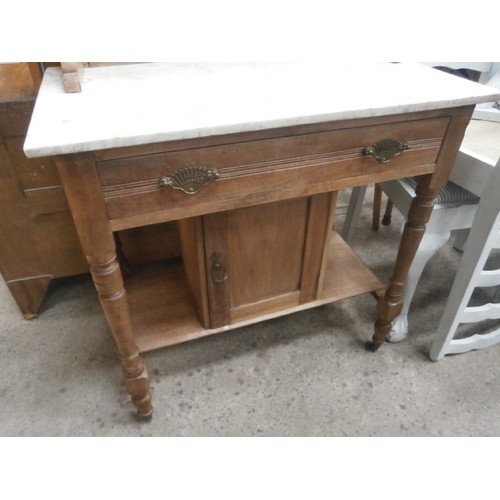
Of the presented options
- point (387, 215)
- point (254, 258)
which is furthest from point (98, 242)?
point (387, 215)

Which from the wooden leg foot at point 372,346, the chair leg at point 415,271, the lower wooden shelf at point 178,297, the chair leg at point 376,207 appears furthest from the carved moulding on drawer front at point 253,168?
Answer: the chair leg at point 376,207

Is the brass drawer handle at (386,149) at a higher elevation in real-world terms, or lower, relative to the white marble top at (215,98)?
lower

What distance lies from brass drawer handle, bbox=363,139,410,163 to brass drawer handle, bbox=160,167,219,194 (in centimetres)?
33

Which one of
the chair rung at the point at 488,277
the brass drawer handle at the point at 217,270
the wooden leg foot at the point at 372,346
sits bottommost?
the wooden leg foot at the point at 372,346

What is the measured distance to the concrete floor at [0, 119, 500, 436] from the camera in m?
1.08

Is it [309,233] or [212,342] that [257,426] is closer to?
[212,342]

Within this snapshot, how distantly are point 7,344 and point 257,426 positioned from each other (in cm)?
86

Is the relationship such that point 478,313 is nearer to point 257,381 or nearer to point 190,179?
point 257,381

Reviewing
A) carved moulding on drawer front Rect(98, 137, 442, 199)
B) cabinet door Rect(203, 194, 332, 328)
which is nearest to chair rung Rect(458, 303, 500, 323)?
cabinet door Rect(203, 194, 332, 328)

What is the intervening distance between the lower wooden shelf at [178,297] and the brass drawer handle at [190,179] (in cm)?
49

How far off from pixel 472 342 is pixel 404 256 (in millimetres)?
430

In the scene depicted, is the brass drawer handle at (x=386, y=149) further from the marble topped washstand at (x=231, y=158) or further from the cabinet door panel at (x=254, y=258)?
the cabinet door panel at (x=254, y=258)

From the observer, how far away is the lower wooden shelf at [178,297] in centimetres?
105

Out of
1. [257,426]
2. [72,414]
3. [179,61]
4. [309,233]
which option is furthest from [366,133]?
[72,414]
